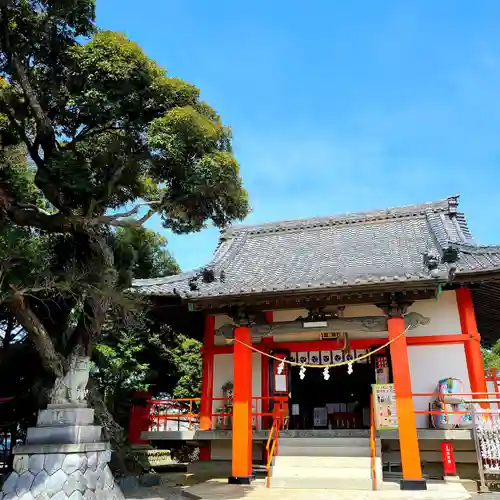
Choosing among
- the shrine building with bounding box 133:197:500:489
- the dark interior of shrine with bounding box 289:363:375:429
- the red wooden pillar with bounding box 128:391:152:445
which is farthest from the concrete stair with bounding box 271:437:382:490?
the red wooden pillar with bounding box 128:391:152:445

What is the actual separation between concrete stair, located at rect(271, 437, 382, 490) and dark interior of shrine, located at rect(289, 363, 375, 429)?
4320 millimetres

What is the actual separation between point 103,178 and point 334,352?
7.99 m

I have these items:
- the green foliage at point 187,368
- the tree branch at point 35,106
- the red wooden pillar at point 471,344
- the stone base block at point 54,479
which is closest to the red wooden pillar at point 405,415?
the red wooden pillar at point 471,344

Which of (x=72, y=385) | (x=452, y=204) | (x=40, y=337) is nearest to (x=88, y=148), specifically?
(x=40, y=337)

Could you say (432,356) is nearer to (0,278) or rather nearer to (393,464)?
(393,464)

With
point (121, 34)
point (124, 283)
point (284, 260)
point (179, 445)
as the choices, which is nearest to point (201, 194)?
point (124, 283)

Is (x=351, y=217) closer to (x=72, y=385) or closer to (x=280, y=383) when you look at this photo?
(x=280, y=383)

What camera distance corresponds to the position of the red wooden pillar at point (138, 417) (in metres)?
14.7

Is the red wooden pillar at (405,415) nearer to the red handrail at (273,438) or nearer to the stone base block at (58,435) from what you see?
the red handrail at (273,438)

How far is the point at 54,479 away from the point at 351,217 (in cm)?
1210

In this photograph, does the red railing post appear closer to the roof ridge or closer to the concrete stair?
the concrete stair

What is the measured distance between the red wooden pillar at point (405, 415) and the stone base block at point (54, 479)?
19.9 feet

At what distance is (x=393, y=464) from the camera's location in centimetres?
1171

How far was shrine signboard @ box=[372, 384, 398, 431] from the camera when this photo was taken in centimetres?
1062
